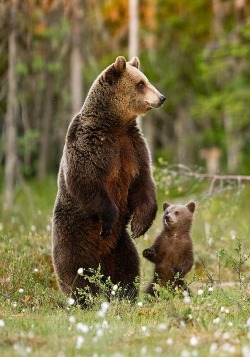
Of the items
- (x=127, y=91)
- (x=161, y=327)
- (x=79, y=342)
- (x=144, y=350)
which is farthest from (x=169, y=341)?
(x=127, y=91)

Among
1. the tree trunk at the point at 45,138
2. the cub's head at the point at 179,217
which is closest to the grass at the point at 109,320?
the cub's head at the point at 179,217

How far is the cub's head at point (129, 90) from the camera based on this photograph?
8227 millimetres

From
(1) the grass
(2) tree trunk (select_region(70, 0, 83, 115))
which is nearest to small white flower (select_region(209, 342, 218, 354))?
(1) the grass

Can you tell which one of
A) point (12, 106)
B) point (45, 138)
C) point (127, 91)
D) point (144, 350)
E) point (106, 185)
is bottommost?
point (45, 138)

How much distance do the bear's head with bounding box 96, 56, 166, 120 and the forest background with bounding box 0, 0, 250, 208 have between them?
8715 mm

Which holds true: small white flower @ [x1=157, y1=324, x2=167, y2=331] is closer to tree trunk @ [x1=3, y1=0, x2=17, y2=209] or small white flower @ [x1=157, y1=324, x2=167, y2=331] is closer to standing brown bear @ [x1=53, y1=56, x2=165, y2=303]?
standing brown bear @ [x1=53, y1=56, x2=165, y2=303]

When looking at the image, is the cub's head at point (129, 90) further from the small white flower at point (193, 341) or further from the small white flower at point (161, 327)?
the small white flower at point (193, 341)

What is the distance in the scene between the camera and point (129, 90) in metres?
8.29

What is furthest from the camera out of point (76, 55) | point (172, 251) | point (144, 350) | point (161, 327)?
point (76, 55)

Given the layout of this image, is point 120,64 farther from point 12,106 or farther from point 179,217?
point 12,106

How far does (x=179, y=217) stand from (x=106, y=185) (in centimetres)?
125

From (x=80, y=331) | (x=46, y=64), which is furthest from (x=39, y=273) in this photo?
(x=46, y=64)

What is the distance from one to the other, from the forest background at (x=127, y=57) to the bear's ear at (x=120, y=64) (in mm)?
8732

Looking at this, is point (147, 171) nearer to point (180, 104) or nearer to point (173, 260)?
point (173, 260)
